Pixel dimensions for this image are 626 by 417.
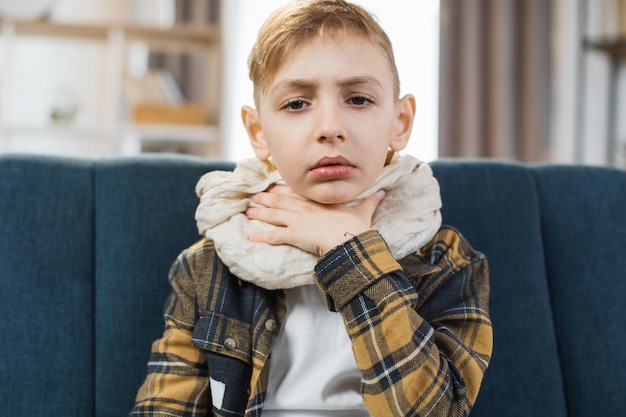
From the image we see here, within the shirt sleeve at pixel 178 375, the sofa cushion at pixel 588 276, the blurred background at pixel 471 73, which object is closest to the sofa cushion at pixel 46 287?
the shirt sleeve at pixel 178 375

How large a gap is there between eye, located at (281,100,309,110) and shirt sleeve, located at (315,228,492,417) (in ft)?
0.63

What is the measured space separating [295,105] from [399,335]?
336 mm

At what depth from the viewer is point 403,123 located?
1080 millimetres

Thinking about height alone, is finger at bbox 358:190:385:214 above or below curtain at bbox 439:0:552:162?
below

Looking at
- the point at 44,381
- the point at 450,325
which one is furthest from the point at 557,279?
the point at 44,381

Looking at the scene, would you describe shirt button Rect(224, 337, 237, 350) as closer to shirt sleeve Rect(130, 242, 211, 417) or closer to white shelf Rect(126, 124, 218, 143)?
shirt sleeve Rect(130, 242, 211, 417)

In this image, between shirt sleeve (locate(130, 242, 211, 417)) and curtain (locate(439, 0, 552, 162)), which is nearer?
shirt sleeve (locate(130, 242, 211, 417))

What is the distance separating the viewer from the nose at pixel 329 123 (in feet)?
3.04

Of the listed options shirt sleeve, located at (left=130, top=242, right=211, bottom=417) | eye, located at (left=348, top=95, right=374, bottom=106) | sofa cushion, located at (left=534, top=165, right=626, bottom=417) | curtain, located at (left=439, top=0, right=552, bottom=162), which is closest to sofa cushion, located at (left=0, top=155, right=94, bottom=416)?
shirt sleeve, located at (left=130, top=242, right=211, bottom=417)

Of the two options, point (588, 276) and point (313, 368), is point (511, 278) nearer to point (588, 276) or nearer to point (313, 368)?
point (588, 276)

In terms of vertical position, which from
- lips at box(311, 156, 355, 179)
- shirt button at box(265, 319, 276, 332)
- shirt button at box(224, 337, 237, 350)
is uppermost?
lips at box(311, 156, 355, 179)

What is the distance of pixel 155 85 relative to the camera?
3.21 meters

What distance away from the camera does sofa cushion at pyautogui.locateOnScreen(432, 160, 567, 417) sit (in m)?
1.25

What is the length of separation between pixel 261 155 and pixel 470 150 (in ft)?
9.30
